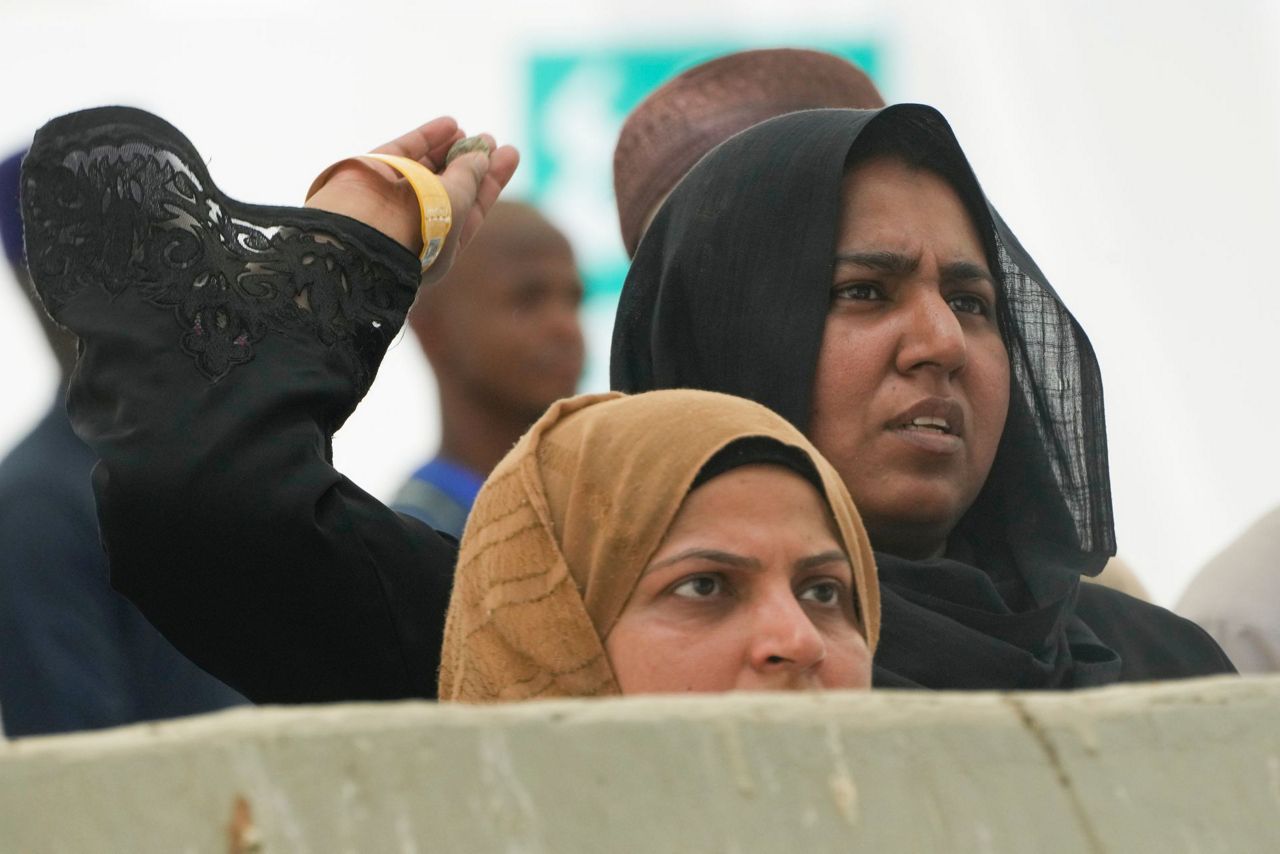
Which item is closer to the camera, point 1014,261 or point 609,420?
point 609,420

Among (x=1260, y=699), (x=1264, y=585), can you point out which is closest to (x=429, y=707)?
(x=1260, y=699)

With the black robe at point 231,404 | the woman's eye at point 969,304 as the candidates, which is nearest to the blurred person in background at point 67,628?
the black robe at point 231,404

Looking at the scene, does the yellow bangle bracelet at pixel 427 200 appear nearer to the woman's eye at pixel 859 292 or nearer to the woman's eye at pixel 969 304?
the woman's eye at pixel 859 292

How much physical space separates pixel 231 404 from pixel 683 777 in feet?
2.92

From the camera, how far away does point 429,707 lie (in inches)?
45.2

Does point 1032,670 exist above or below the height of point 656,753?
below

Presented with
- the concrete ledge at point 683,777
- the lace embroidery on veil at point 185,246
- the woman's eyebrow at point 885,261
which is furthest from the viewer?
the woman's eyebrow at point 885,261

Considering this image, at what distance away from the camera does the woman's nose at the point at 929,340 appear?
2199 mm

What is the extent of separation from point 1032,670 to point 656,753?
1.08 metres

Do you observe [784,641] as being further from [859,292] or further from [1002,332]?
[1002,332]

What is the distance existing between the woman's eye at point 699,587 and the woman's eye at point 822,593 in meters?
0.09

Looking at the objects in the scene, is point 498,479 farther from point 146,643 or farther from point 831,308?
point 146,643

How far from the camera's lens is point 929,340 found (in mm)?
2211

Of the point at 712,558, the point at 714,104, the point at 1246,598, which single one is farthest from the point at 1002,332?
the point at 714,104
